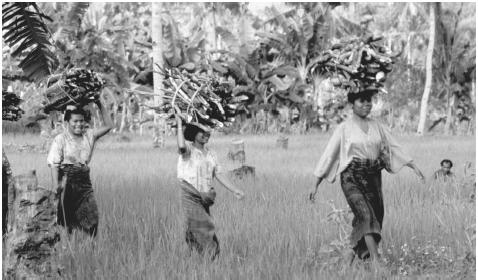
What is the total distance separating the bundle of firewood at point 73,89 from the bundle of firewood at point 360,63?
1.71 metres

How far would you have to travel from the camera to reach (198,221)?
15.0 feet

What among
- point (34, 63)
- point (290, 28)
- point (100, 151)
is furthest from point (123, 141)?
point (34, 63)

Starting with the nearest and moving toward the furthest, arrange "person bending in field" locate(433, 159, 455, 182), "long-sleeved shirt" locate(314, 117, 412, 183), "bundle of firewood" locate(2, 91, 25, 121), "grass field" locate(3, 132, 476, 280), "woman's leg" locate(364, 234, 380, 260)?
"grass field" locate(3, 132, 476, 280), "woman's leg" locate(364, 234, 380, 260), "long-sleeved shirt" locate(314, 117, 412, 183), "bundle of firewood" locate(2, 91, 25, 121), "person bending in field" locate(433, 159, 455, 182)

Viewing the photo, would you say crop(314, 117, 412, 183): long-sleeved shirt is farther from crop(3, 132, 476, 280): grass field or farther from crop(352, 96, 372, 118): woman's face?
crop(3, 132, 476, 280): grass field

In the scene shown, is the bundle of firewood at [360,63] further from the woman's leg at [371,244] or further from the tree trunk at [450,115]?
the tree trunk at [450,115]

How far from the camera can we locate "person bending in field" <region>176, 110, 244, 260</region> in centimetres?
458

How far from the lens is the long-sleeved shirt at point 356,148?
16.3 ft

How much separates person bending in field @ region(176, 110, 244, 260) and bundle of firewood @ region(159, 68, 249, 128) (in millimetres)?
96

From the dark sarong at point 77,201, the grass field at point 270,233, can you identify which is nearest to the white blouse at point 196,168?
the grass field at point 270,233

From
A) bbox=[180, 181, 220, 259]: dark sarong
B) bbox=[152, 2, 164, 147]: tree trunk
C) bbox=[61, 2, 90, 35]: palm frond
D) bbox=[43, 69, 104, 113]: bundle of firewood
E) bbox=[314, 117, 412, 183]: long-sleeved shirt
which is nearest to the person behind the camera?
bbox=[180, 181, 220, 259]: dark sarong

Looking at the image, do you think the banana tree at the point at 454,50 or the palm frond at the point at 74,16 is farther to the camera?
the banana tree at the point at 454,50

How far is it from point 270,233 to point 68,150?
5.63 feet

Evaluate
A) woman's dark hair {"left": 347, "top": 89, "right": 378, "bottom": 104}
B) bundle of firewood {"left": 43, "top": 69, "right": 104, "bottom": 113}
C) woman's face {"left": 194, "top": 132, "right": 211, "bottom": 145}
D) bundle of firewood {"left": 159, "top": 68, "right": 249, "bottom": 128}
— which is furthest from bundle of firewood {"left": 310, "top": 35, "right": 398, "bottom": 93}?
bundle of firewood {"left": 43, "top": 69, "right": 104, "bottom": 113}

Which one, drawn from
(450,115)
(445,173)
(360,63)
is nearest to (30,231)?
(360,63)
